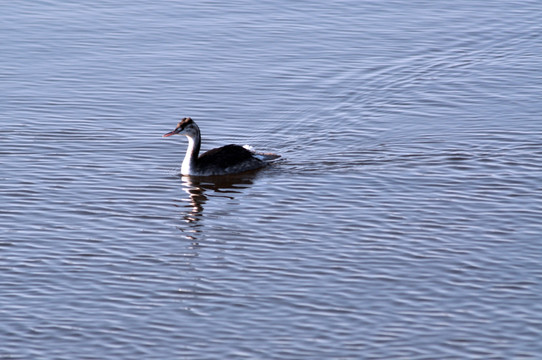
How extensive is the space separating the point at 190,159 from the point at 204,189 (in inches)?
27.7

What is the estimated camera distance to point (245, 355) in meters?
12.3

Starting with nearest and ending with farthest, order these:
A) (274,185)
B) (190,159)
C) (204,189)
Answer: (274,185) → (204,189) → (190,159)

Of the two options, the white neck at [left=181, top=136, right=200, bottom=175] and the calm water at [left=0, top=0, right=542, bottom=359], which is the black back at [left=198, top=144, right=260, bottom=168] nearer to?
the white neck at [left=181, top=136, right=200, bottom=175]

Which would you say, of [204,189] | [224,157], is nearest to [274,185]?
[224,157]

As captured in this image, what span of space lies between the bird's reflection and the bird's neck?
16 centimetres

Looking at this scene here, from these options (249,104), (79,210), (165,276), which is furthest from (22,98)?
(165,276)

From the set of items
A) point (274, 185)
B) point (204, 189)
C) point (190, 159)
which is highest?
point (190, 159)

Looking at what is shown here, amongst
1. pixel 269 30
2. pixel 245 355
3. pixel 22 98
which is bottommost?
pixel 245 355

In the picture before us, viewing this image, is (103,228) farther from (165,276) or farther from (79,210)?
(165,276)

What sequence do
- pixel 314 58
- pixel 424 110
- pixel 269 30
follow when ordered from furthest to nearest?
pixel 269 30 → pixel 314 58 → pixel 424 110

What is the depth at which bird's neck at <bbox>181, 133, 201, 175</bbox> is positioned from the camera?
782 inches

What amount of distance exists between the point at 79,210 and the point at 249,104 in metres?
7.21

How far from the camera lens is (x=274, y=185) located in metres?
19.4

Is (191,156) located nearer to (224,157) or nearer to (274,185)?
(224,157)
